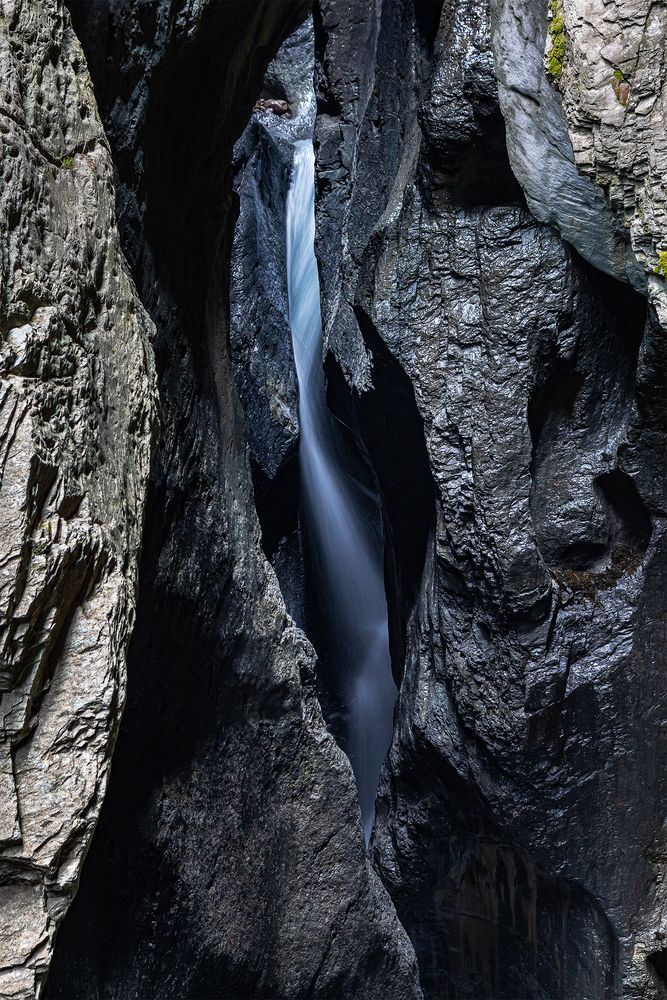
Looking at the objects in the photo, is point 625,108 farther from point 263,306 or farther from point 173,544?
point 263,306

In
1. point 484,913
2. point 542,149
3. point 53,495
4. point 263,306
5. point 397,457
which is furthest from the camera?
point 263,306

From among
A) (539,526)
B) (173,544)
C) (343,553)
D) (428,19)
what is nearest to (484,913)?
(539,526)

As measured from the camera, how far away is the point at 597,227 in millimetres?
3309

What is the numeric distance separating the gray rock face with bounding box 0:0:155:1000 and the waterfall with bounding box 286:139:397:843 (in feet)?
16.8

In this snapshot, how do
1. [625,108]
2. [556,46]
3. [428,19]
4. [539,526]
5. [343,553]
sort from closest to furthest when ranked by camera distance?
[625,108] → [556,46] → [539,526] → [428,19] → [343,553]

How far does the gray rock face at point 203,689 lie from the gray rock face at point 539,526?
0.96 meters

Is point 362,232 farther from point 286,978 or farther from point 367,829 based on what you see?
point 367,829

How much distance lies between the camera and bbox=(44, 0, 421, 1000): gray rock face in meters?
2.60

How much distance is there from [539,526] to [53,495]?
3053 millimetres

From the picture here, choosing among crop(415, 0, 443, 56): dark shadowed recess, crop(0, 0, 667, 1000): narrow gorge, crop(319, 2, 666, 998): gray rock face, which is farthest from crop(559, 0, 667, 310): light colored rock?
crop(415, 0, 443, 56): dark shadowed recess

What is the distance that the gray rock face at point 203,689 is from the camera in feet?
8.54

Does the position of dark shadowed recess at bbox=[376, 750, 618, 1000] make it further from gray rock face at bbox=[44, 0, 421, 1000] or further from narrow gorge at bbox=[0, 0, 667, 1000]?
gray rock face at bbox=[44, 0, 421, 1000]

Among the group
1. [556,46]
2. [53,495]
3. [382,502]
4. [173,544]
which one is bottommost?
[53,495]

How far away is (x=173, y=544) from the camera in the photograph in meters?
2.79
